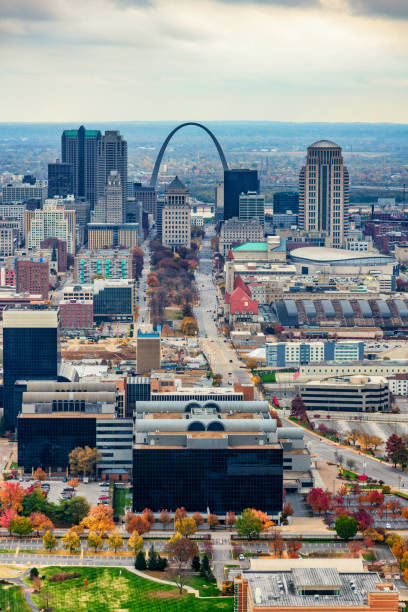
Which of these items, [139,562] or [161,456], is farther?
[161,456]

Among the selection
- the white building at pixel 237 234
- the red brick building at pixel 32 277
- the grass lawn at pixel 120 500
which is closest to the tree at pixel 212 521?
the grass lawn at pixel 120 500

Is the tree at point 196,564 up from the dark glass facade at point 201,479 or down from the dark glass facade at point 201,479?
down

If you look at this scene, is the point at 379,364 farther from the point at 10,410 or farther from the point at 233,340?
the point at 10,410

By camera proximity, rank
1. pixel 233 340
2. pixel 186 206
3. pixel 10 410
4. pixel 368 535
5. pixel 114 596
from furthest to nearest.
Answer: pixel 186 206 < pixel 233 340 < pixel 10 410 < pixel 368 535 < pixel 114 596

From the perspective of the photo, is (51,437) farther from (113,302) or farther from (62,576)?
(113,302)

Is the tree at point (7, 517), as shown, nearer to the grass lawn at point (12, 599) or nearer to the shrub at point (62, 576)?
the shrub at point (62, 576)

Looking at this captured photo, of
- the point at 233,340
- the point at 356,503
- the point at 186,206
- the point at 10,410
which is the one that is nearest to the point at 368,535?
the point at 356,503
